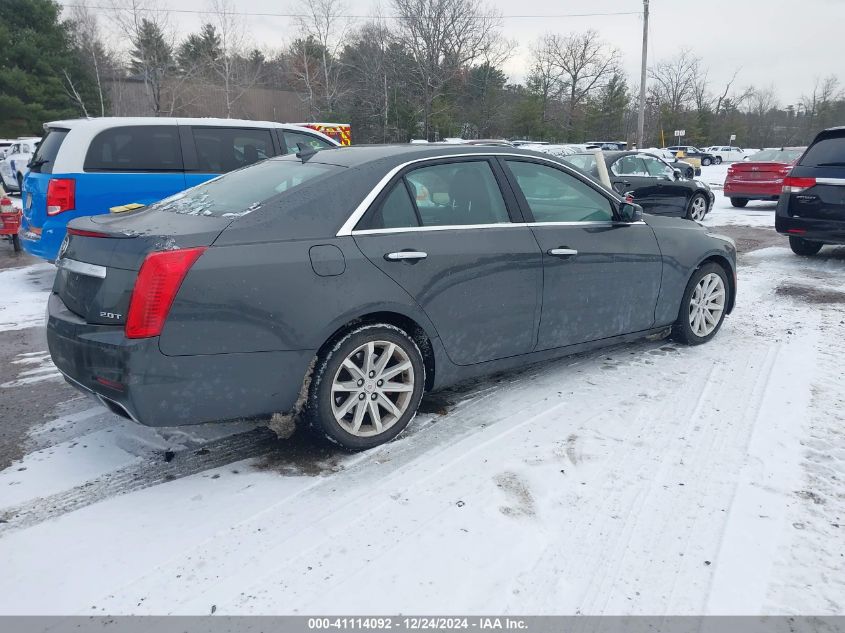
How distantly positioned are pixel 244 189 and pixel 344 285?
990 millimetres

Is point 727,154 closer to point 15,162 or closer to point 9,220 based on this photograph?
point 15,162

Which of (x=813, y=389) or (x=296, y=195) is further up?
(x=296, y=195)

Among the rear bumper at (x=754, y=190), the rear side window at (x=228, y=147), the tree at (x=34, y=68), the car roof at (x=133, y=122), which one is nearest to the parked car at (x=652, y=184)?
the rear bumper at (x=754, y=190)

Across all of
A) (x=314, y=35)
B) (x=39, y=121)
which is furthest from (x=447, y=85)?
(x=39, y=121)

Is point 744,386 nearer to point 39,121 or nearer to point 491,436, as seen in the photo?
point 491,436

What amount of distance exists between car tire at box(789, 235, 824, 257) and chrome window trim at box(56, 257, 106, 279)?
967 cm

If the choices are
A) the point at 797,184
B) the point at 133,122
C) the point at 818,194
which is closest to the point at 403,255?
the point at 133,122

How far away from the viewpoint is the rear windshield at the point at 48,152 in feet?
22.0

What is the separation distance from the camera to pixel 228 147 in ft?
25.2

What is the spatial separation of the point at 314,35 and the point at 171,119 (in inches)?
1568

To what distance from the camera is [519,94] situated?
56.8 metres

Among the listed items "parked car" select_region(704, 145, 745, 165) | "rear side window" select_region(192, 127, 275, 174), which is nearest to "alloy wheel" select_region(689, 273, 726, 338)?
"rear side window" select_region(192, 127, 275, 174)

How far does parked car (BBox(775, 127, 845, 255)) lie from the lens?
318 inches

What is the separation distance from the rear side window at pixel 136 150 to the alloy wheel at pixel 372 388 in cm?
503
